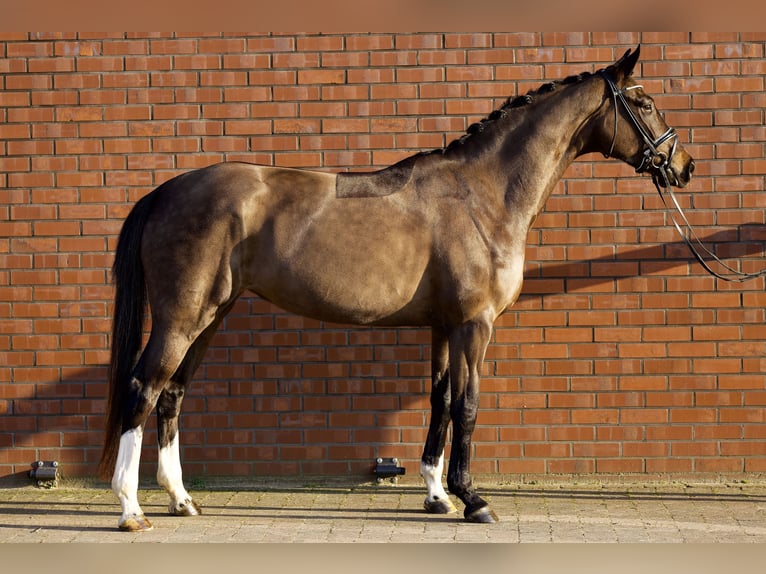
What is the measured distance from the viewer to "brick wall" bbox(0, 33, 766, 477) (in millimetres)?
6266

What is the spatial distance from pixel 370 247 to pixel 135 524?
1889 mm

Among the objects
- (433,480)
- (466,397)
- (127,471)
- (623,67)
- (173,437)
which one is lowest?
(433,480)

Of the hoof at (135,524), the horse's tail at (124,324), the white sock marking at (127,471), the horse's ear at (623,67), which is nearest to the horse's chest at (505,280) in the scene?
the horse's ear at (623,67)

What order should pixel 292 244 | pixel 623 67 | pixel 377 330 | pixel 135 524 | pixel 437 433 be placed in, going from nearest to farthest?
pixel 135 524
pixel 292 244
pixel 623 67
pixel 437 433
pixel 377 330

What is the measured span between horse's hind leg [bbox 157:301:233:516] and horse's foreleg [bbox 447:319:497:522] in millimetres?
1288

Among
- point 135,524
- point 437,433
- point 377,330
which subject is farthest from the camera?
point 377,330

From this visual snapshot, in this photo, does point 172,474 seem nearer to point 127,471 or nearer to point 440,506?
point 127,471

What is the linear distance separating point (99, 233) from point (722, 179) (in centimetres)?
395

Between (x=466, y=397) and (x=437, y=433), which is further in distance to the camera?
(x=437, y=433)

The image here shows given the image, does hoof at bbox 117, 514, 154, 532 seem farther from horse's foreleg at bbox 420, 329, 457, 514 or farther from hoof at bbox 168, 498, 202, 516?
horse's foreleg at bbox 420, 329, 457, 514

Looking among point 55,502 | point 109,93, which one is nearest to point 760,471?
point 55,502

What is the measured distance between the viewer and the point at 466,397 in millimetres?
5344

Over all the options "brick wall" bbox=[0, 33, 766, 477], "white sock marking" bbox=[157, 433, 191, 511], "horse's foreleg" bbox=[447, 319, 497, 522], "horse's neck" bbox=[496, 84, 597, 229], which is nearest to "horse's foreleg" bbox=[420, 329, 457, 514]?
"horse's foreleg" bbox=[447, 319, 497, 522]

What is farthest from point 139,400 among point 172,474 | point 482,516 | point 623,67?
point 623,67
